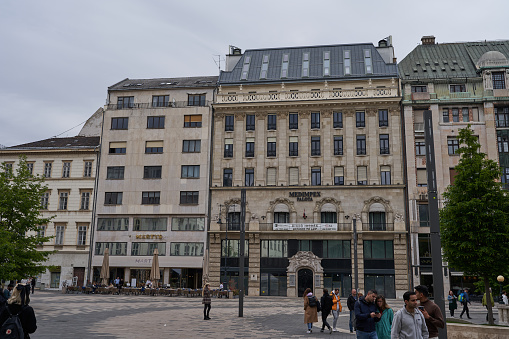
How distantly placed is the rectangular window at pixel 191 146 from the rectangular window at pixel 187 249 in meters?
10.2

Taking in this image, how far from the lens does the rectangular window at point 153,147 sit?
54.3 m

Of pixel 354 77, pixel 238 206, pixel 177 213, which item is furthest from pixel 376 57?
pixel 177 213

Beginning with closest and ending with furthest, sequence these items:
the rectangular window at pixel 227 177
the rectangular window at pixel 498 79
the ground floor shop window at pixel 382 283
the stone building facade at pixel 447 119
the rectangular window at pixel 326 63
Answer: the ground floor shop window at pixel 382 283 → the stone building facade at pixel 447 119 → the rectangular window at pixel 498 79 → the rectangular window at pixel 227 177 → the rectangular window at pixel 326 63

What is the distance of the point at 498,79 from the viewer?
165 feet

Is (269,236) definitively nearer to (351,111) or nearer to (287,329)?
(351,111)

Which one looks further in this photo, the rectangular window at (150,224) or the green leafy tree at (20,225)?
the rectangular window at (150,224)

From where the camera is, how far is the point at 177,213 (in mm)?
51906

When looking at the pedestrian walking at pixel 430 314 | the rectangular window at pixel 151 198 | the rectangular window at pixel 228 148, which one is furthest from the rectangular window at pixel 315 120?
the pedestrian walking at pixel 430 314

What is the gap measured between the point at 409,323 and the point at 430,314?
46.8 inches

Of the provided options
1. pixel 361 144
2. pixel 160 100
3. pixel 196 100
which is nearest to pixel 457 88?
pixel 361 144

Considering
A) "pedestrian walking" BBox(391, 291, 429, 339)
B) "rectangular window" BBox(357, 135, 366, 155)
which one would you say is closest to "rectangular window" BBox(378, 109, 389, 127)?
"rectangular window" BBox(357, 135, 366, 155)

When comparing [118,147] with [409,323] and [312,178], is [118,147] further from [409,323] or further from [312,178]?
[409,323]

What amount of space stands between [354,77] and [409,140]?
9395 millimetres

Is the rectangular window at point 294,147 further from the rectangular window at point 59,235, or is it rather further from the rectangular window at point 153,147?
the rectangular window at point 59,235
